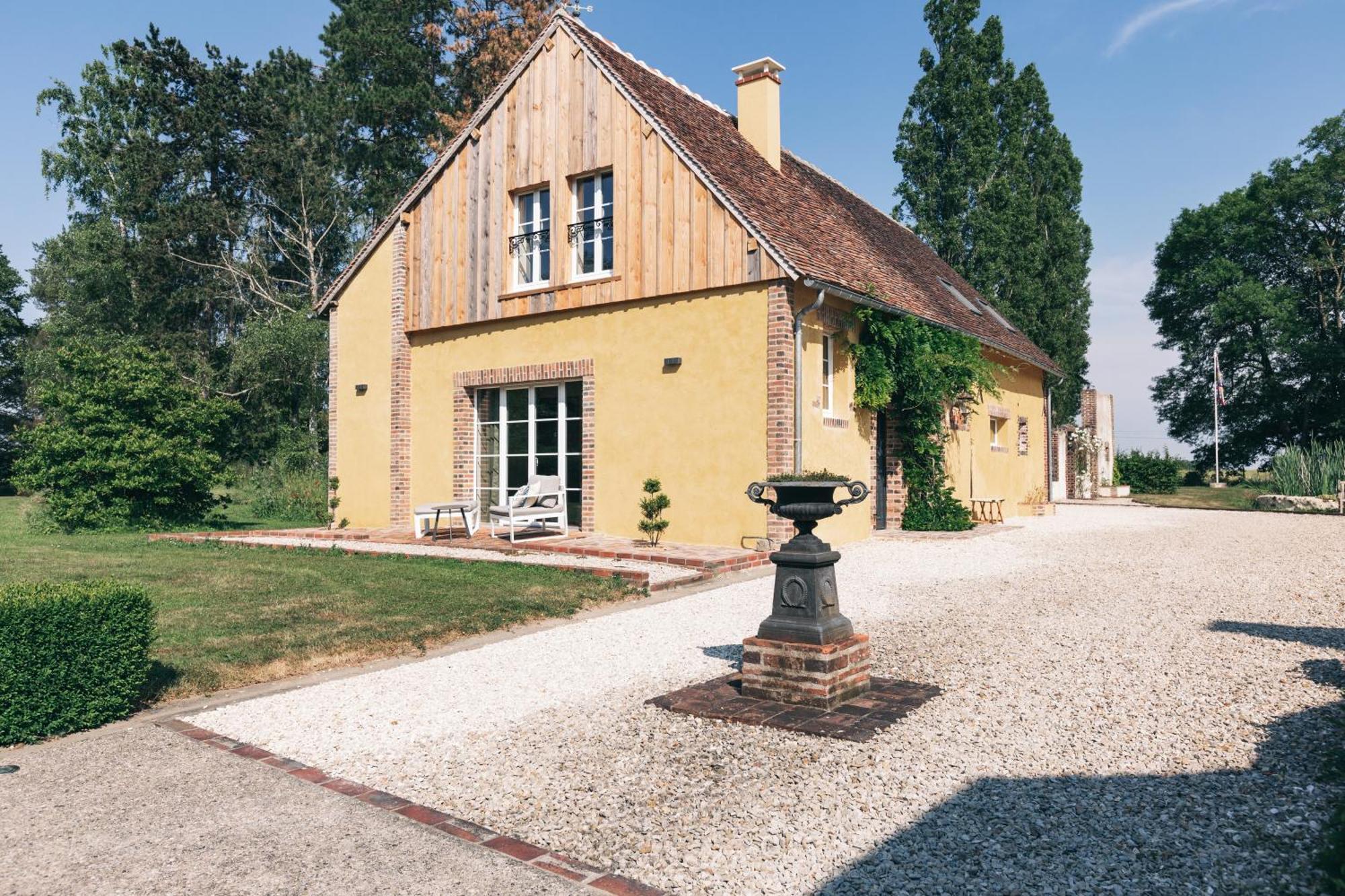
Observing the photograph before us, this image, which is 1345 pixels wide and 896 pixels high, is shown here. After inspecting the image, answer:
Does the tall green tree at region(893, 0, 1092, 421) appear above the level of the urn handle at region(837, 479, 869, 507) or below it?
above

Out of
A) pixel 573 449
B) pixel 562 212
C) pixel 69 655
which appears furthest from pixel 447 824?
pixel 562 212

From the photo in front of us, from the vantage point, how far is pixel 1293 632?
6.82 metres

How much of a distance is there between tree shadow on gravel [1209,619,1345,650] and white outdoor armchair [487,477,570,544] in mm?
8559

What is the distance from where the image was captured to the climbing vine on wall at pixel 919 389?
13688 mm

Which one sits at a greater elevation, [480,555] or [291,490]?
[291,490]

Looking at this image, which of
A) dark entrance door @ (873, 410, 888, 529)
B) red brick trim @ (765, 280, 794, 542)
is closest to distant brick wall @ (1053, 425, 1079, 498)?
dark entrance door @ (873, 410, 888, 529)

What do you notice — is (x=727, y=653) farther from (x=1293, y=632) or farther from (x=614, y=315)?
(x=614, y=315)

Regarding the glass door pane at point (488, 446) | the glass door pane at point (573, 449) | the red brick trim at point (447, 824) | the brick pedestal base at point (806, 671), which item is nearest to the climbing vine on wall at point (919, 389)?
the glass door pane at point (573, 449)

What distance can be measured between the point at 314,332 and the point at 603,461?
1866 centimetres

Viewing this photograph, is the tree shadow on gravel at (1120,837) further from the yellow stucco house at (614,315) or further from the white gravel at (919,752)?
the yellow stucco house at (614,315)

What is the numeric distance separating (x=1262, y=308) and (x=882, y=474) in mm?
28630

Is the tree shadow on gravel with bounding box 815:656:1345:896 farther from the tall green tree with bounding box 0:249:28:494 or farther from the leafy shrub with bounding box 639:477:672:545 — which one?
the tall green tree with bounding box 0:249:28:494

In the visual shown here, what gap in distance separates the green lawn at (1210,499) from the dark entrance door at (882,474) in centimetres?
1281

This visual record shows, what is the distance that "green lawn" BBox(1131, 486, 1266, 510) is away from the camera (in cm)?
2352
